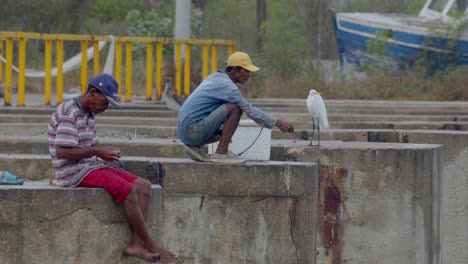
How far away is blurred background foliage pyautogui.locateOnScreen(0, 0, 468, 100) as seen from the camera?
87.0 ft

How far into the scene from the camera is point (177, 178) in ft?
32.1

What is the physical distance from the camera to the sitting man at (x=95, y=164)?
7.71 meters

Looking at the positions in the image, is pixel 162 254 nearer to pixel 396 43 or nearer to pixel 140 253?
pixel 140 253

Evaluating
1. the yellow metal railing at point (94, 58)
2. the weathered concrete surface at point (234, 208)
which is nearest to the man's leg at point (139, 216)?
the weathered concrete surface at point (234, 208)

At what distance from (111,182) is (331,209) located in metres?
4.55

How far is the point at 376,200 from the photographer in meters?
11.9

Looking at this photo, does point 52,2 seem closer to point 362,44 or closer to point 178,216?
point 362,44

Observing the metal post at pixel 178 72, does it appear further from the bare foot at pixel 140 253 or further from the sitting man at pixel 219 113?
the bare foot at pixel 140 253

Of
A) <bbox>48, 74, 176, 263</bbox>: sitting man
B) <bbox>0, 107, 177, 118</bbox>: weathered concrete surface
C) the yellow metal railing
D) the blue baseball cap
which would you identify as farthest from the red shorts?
the yellow metal railing

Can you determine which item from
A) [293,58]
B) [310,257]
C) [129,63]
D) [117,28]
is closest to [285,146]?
[310,257]

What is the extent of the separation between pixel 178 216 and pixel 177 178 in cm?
35

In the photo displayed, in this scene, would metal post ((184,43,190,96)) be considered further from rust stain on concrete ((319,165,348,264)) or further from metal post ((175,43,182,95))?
rust stain on concrete ((319,165,348,264))

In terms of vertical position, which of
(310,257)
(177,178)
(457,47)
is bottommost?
(310,257)

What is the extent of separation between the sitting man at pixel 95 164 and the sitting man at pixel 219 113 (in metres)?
2.24
